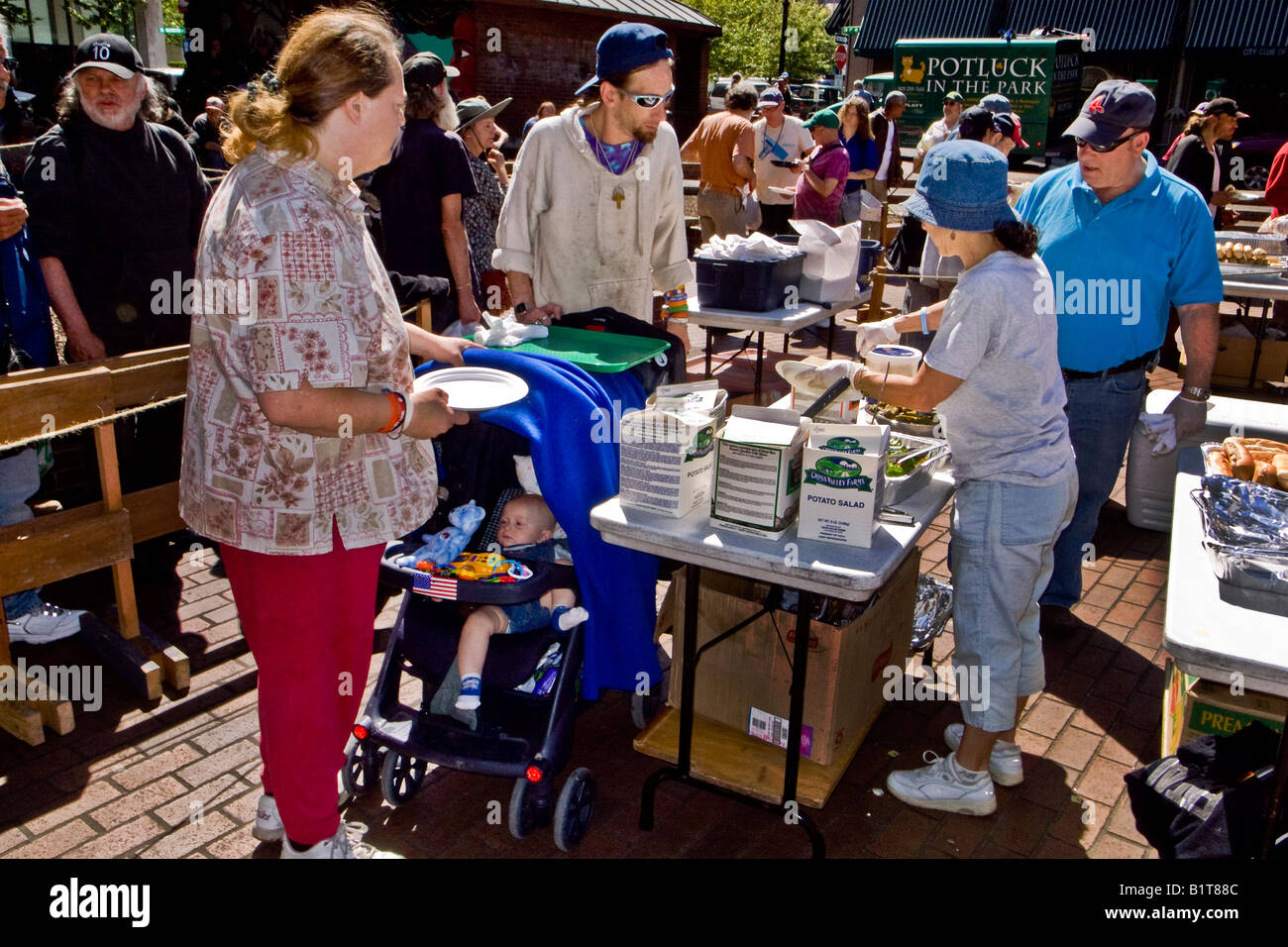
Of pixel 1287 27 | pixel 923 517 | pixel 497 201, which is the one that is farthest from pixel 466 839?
pixel 1287 27

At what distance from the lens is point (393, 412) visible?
7.29 feet

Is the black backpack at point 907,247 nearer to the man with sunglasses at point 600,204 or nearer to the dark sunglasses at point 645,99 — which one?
the man with sunglasses at point 600,204

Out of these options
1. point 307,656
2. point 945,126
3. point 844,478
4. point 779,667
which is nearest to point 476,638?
point 307,656

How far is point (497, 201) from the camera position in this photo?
608 cm

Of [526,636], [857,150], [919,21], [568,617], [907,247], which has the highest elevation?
[919,21]

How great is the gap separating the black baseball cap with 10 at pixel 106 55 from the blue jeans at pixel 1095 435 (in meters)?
4.06

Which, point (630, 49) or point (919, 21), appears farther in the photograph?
point (919, 21)

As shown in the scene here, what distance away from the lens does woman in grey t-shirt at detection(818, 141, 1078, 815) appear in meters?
2.61

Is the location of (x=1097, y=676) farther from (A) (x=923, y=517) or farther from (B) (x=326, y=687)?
(B) (x=326, y=687)

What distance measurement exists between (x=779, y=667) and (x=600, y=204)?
1961 millimetres

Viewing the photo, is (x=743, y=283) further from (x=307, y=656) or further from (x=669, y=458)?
(x=307, y=656)

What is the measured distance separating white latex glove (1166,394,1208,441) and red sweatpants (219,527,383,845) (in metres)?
3.04

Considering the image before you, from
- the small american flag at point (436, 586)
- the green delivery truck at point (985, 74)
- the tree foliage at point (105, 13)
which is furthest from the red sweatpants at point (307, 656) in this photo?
the tree foliage at point (105, 13)

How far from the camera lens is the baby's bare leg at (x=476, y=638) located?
295 cm
